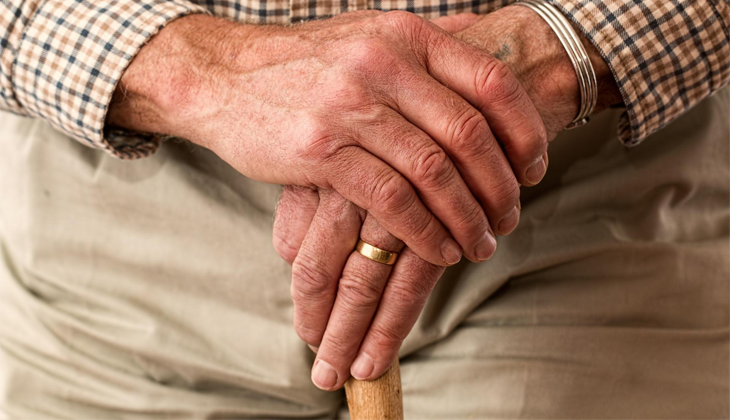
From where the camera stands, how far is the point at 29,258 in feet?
3.66

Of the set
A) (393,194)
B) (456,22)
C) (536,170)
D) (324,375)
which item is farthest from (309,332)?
(456,22)

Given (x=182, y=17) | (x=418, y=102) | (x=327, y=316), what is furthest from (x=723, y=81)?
(x=182, y=17)

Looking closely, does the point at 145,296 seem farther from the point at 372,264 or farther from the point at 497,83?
the point at 497,83

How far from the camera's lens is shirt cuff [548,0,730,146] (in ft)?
2.84

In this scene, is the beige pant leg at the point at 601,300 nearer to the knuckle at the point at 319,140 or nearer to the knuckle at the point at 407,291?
the knuckle at the point at 407,291

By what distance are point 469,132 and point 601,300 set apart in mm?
430

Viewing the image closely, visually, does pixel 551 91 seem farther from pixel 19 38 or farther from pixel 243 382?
pixel 19 38

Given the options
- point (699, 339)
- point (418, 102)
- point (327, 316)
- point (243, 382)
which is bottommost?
point (243, 382)

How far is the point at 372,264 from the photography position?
2.74 ft

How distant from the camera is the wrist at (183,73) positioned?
0.88 metres

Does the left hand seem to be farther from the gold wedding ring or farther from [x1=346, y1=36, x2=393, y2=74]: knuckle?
[x1=346, y1=36, x2=393, y2=74]: knuckle

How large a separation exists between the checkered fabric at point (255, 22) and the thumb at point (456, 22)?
0.04 m

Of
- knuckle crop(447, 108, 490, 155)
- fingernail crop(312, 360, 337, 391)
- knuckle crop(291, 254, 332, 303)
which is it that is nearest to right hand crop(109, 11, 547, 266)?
knuckle crop(447, 108, 490, 155)

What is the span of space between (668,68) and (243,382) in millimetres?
810
